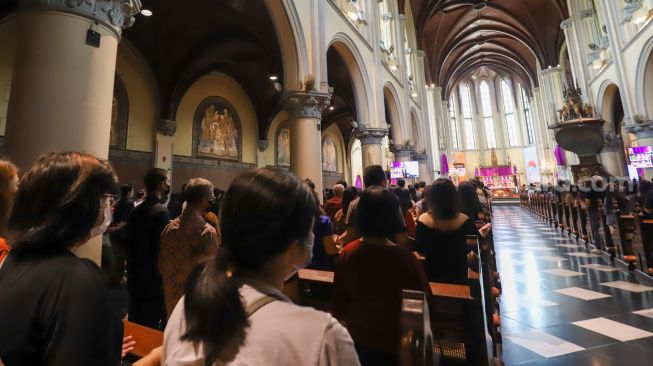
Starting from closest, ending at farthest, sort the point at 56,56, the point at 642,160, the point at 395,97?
the point at 56,56, the point at 642,160, the point at 395,97

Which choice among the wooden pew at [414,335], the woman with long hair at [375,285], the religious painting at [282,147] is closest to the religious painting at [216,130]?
the religious painting at [282,147]

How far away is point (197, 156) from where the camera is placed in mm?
11484

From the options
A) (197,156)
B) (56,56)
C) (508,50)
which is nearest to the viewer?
(56,56)

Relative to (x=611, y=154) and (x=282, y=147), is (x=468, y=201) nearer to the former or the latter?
(x=282, y=147)

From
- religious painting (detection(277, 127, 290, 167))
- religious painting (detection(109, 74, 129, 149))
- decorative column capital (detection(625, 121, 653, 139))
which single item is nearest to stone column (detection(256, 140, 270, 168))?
religious painting (detection(277, 127, 290, 167))

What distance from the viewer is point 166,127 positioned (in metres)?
10.3

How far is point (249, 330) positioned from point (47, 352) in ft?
1.88

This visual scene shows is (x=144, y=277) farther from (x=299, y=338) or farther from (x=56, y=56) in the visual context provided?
(x=299, y=338)

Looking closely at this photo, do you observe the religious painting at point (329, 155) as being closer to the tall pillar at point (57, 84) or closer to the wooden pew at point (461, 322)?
the tall pillar at point (57, 84)

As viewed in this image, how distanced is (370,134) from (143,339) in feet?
29.8

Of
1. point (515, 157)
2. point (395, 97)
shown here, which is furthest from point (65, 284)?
point (515, 157)

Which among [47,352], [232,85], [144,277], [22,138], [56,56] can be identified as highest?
[232,85]

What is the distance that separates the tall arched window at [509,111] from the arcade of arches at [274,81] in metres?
12.3

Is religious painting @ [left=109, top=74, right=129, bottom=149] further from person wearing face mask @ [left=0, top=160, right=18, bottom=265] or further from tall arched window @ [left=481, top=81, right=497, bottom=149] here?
tall arched window @ [left=481, top=81, right=497, bottom=149]
